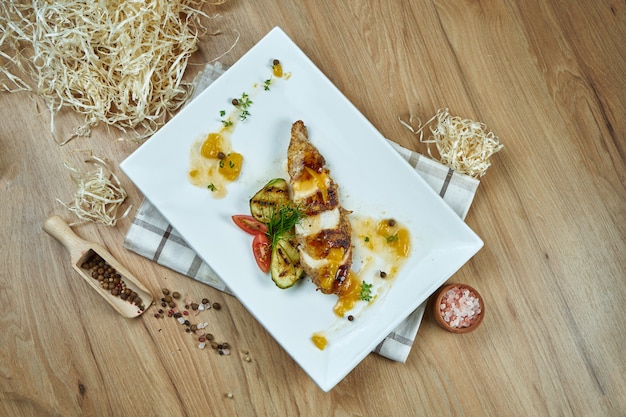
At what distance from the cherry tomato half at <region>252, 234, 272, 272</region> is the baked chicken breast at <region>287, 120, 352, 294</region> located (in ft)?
0.77

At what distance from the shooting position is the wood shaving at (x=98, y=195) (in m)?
3.70

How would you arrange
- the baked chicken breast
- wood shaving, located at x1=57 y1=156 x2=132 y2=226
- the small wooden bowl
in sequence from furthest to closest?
wood shaving, located at x1=57 y1=156 x2=132 y2=226, the small wooden bowl, the baked chicken breast

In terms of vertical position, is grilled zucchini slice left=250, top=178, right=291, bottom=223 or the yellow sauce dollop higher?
the yellow sauce dollop

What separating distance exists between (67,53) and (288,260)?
7.11ft

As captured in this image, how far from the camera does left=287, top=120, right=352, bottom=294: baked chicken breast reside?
3461mm

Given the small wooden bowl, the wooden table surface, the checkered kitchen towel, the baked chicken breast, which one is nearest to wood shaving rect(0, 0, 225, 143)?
the wooden table surface

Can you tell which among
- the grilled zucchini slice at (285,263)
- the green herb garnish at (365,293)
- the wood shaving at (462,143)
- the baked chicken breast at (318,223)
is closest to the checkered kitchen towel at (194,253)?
the wood shaving at (462,143)

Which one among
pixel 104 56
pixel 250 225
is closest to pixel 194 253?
pixel 250 225

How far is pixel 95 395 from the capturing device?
149 inches

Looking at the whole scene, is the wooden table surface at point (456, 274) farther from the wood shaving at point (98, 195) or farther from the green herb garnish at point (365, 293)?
the green herb garnish at point (365, 293)

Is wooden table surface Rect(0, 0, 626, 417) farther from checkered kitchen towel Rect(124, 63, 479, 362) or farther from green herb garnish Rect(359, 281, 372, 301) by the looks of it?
green herb garnish Rect(359, 281, 372, 301)

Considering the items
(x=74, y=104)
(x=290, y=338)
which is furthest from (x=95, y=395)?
(x=74, y=104)

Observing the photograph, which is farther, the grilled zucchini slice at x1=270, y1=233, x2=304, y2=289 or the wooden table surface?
the wooden table surface

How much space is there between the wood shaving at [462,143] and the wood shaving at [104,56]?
1830 millimetres
